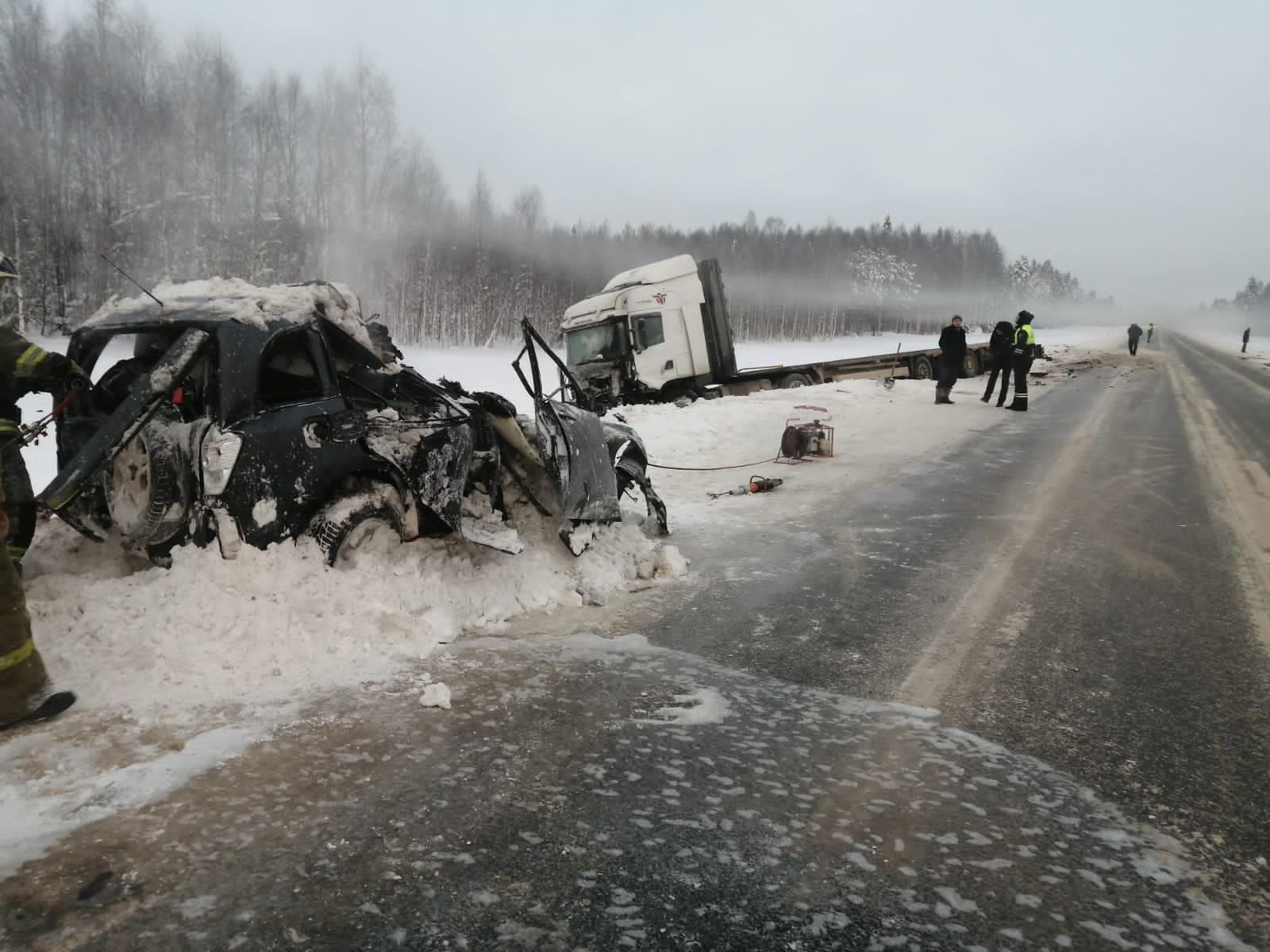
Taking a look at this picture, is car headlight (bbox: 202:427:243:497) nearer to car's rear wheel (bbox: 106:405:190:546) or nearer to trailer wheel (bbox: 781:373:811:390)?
car's rear wheel (bbox: 106:405:190:546)

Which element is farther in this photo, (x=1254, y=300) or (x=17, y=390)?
(x=1254, y=300)

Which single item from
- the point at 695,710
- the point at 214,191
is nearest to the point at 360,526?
the point at 695,710

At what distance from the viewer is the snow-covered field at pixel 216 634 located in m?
2.73

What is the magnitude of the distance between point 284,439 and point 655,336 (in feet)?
40.6

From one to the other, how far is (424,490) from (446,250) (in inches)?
1759

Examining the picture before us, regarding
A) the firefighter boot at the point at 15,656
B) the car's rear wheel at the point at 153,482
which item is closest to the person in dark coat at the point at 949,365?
the car's rear wheel at the point at 153,482

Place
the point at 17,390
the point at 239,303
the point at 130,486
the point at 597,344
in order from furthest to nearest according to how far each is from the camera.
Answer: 1. the point at 597,344
2. the point at 239,303
3. the point at 17,390
4. the point at 130,486

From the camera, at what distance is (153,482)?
369cm

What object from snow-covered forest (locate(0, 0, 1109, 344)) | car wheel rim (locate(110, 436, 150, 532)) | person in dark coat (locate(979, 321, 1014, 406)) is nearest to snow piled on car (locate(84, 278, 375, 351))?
car wheel rim (locate(110, 436, 150, 532))

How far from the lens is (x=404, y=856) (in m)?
2.32

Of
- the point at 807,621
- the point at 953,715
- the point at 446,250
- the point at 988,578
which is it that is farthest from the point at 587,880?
the point at 446,250

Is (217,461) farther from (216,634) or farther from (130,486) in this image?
(216,634)

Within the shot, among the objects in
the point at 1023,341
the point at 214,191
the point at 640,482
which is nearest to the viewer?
the point at 640,482

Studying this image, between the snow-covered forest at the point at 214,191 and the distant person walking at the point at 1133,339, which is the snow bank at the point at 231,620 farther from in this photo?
the distant person walking at the point at 1133,339
